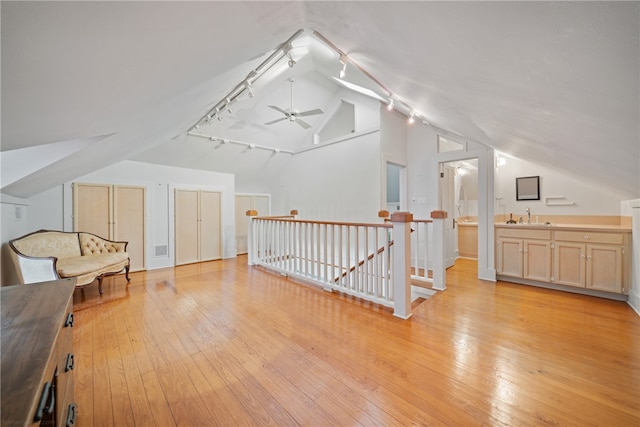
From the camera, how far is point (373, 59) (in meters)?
1.95

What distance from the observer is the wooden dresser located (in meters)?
0.52

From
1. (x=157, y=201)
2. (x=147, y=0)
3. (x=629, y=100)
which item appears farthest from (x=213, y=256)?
(x=629, y=100)

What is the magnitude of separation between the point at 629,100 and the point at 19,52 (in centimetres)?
227

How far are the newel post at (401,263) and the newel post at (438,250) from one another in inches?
38.4

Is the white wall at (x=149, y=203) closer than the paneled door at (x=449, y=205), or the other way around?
the white wall at (x=149, y=203)

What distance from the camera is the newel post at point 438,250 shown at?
3.13 metres

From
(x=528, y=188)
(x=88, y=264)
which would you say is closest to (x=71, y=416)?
(x=88, y=264)

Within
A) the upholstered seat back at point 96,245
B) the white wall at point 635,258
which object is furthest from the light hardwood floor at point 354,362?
the upholstered seat back at point 96,245

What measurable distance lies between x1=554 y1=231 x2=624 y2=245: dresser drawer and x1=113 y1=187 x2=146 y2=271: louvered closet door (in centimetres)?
692

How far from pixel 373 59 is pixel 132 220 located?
495 centimetres

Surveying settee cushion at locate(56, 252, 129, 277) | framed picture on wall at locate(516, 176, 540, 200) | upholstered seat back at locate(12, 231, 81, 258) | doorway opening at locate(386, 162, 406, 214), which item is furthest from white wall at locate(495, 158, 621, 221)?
upholstered seat back at locate(12, 231, 81, 258)

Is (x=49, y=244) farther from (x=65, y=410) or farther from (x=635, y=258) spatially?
(x=635, y=258)

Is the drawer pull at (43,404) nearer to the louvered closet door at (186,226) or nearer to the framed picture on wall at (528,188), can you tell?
the louvered closet door at (186,226)

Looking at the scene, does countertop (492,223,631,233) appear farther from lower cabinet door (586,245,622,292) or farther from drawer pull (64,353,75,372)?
drawer pull (64,353,75,372)
